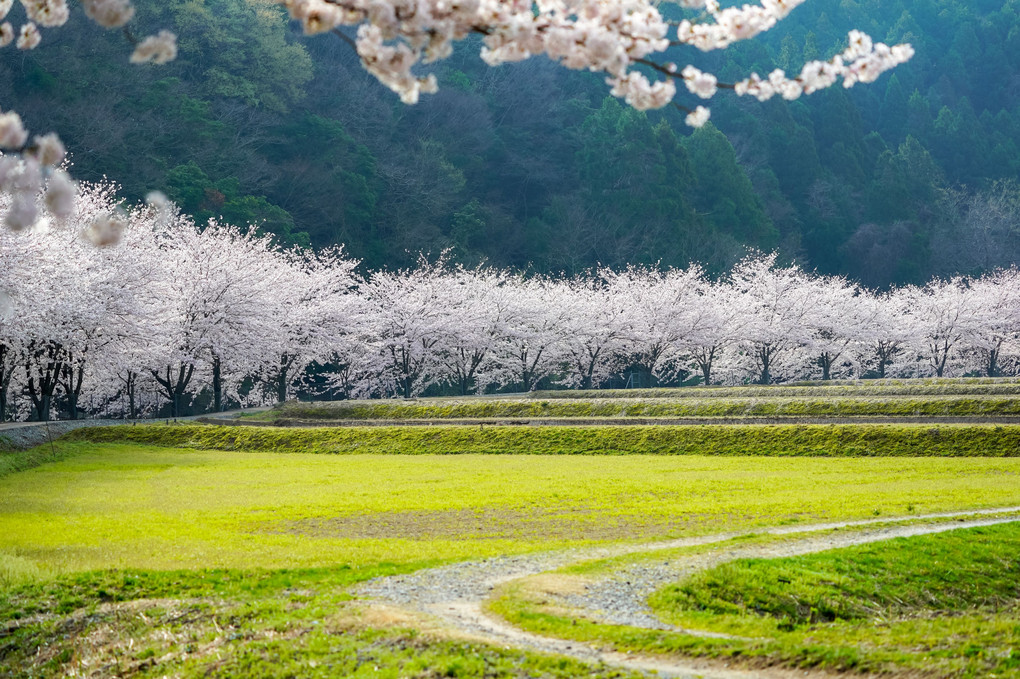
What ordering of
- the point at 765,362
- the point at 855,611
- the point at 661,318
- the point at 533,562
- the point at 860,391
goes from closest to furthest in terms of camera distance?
the point at 855,611 < the point at 533,562 < the point at 860,391 < the point at 661,318 < the point at 765,362

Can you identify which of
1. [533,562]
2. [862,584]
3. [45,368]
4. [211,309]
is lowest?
[862,584]

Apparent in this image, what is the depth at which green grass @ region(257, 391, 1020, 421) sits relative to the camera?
89.1 feet

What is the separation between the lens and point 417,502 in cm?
1758

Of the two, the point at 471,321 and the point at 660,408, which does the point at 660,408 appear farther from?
the point at 471,321

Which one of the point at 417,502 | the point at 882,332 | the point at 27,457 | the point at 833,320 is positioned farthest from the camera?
the point at 882,332

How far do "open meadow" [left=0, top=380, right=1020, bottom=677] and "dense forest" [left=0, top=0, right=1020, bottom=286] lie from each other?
33.9 m

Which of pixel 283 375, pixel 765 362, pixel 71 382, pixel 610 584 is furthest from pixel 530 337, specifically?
pixel 610 584

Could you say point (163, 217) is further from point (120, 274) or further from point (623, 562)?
point (623, 562)

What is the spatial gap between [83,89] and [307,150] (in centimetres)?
1436

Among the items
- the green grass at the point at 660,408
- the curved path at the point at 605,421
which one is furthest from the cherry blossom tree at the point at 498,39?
the green grass at the point at 660,408

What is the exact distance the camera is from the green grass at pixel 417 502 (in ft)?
42.0

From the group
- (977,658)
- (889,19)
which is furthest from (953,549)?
(889,19)

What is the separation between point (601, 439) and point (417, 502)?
1097 centimetres

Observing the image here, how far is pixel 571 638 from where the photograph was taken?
8.09 meters
